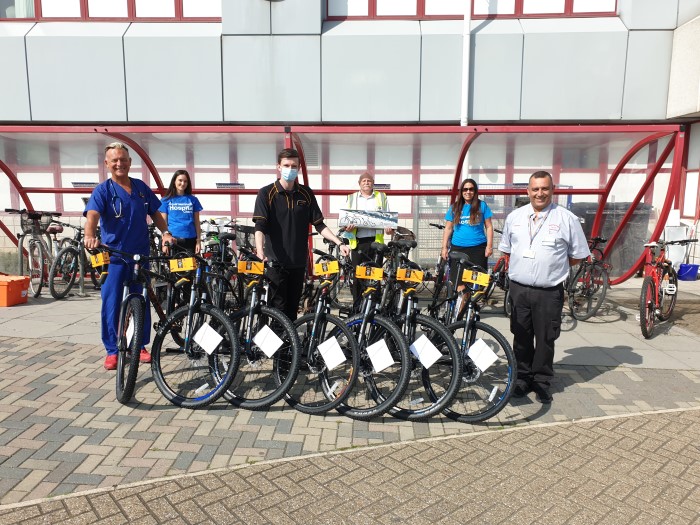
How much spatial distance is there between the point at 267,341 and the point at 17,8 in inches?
426

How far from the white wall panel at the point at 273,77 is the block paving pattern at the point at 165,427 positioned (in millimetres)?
6623

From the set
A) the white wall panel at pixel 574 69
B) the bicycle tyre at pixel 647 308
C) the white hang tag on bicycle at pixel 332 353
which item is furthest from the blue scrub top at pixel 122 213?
the white wall panel at pixel 574 69

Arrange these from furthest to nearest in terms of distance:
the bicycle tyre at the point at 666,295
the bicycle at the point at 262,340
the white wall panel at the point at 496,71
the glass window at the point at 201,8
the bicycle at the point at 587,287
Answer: the glass window at the point at 201,8, the white wall panel at the point at 496,71, the bicycle at the point at 587,287, the bicycle tyre at the point at 666,295, the bicycle at the point at 262,340

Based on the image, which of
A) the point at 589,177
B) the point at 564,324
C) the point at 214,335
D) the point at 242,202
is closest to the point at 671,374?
the point at 564,324

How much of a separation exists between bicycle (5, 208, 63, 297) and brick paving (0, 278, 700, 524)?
3648 mm

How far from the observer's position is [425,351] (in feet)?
10.0

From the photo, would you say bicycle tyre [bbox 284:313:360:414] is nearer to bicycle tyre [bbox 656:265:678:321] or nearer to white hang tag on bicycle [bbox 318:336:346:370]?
white hang tag on bicycle [bbox 318:336:346:370]

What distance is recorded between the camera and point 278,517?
7.09 ft

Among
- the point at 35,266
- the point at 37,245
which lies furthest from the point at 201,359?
the point at 35,266

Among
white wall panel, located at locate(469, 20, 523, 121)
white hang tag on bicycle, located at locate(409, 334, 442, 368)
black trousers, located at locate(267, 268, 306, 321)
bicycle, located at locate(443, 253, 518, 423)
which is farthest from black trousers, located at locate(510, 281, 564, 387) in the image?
white wall panel, located at locate(469, 20, 523, 121)

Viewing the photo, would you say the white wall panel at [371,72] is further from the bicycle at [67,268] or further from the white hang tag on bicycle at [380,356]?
the white hang tag on bicycle at [380,356]

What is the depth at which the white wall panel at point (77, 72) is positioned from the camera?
927 cm

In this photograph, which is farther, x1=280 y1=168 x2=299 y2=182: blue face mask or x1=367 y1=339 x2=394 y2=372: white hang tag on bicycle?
x1=280 y1=168 x2=299 y2=182: blue face mask

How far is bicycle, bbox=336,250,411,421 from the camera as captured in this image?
3.01 metres
